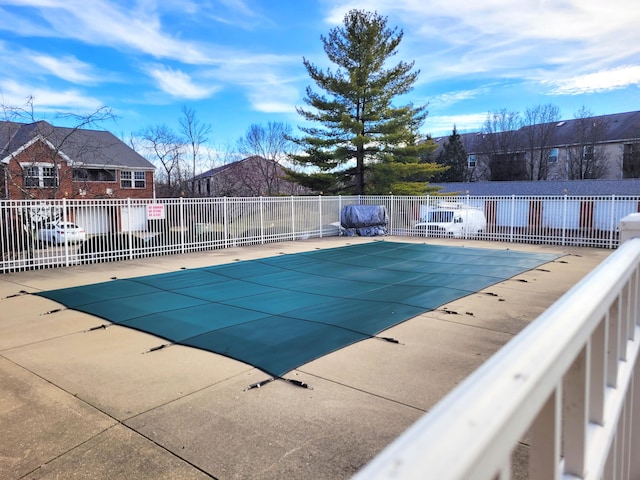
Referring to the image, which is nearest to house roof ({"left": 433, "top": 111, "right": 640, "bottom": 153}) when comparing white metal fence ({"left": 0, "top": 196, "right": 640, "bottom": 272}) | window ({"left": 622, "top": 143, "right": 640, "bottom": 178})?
window ({"left": 622, "top": 143, "right": 640, "bottom": 178})

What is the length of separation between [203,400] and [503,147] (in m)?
39.8

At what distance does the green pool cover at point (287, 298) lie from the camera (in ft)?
17.0

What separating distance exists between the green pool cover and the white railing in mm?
3130

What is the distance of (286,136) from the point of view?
25.4m

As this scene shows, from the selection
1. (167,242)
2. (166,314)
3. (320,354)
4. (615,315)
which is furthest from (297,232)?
(615,315)

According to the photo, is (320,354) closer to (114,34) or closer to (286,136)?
(114,34)

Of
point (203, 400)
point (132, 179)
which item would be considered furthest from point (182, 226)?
point (132, 179)

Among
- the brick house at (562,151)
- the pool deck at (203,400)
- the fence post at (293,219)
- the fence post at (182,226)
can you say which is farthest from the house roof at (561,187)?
the pool deck at (203,400)

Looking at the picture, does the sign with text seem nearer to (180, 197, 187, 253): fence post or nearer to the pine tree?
(180, 197, 187, 253): fence post

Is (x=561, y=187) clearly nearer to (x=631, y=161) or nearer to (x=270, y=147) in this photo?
(x=631, y=161)

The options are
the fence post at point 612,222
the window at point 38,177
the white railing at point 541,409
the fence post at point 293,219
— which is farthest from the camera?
the fence post at point 293,219

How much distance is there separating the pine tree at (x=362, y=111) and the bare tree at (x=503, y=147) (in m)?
16.2

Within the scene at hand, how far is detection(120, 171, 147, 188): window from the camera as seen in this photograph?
1160 inches

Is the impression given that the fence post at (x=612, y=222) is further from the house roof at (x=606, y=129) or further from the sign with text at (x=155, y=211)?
the house roof at (x=606, y=129)
